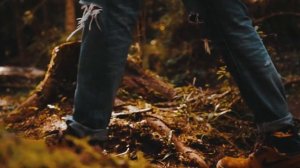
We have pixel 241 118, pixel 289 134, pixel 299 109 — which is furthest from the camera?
pixel 299 109

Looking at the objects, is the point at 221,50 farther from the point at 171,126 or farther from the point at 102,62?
the point at 171,126

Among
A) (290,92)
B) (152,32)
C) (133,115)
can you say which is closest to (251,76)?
(133,115)

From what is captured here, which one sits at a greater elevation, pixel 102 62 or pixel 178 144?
pixel 102 62

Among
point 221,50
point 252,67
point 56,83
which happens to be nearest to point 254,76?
point 252,67

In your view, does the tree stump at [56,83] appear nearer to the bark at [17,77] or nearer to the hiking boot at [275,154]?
the hiking boot at [275,154]

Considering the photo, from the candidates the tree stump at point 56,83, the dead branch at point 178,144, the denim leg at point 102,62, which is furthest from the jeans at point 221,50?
the tree stump at point 56,83

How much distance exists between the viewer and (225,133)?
10.1ft

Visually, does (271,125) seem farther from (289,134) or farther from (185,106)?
(185,106)

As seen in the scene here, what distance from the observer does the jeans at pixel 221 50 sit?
217 cm

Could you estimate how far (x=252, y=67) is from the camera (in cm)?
231

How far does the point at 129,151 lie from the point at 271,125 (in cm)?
83

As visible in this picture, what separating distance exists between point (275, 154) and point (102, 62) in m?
0.89

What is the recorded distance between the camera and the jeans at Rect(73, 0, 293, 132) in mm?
2174

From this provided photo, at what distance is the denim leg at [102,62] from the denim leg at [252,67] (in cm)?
49
